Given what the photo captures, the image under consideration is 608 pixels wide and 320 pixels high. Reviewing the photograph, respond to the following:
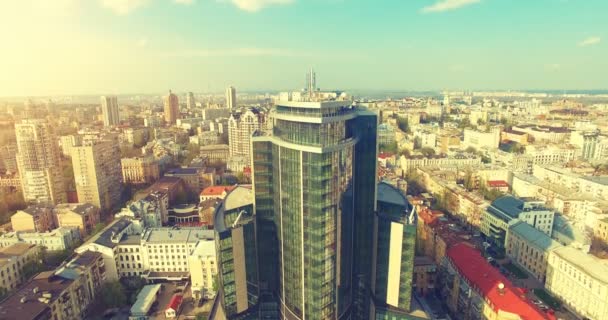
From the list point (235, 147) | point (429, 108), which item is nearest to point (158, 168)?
point (235, 147)

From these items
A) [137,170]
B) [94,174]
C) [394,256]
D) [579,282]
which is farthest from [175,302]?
[137,170]

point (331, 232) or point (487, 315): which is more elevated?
point (331, 232)

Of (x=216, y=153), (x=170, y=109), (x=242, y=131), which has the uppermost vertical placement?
(x=170, y=109)

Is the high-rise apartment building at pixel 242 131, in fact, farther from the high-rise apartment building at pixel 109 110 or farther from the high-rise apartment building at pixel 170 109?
the high-rise apartment building at pixel 109 110

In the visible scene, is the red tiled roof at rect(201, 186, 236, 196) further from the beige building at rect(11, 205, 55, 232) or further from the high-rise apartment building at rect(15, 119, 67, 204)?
the high-rise apartment building at rect(15, 119, 67, 204)

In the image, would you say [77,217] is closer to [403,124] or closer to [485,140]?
[485,140]

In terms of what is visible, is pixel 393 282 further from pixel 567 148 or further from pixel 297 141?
pixel 567 148
